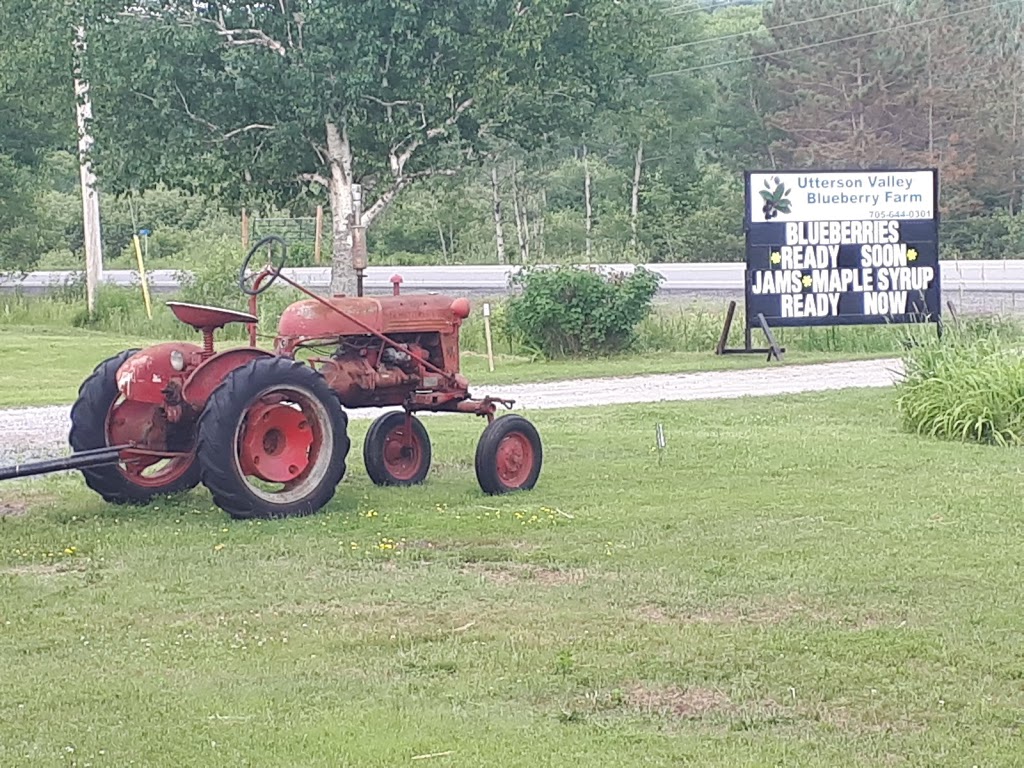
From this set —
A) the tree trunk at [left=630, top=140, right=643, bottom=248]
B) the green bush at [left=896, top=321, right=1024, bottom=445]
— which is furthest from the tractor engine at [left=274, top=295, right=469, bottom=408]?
the tree trunk at [left=630, top=140, right=643, bottom=248]

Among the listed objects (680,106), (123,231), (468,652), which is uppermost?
(680,106)

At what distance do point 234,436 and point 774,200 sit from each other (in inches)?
589

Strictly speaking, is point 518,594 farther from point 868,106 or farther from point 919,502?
point 868,106

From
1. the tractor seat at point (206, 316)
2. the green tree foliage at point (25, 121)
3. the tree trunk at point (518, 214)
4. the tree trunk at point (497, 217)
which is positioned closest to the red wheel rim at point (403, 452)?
the tractor seat at point (206, 316)

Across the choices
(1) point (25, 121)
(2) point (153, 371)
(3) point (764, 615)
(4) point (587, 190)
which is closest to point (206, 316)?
(2) point (153, 371)

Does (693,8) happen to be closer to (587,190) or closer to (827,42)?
(827,42)

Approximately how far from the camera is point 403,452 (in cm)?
1187

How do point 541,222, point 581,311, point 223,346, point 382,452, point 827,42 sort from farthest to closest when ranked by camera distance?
1. point 827,42
2. point 541,222
3. point 581,311
4. point 223,346
5. point 382,452

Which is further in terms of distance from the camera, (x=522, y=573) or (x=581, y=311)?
(x=581, y=311)

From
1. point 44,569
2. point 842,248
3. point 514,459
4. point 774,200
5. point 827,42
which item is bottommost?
point 44,569

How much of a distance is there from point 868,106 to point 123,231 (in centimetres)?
2805

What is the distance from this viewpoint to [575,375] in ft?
73.1

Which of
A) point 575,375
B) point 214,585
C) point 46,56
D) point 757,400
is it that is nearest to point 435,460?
point 214,585

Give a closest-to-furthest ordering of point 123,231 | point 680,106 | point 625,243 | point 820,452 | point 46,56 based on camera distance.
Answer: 1. point 820,452
2. point 46,56
3. point 625,243
4. point 680,106
5. point 123,231
